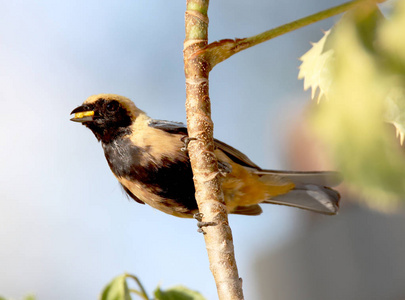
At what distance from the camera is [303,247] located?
572 cm

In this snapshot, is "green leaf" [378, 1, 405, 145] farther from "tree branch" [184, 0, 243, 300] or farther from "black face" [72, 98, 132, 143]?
"black face" [72, 98, 132, 143]

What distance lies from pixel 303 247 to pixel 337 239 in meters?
0.56

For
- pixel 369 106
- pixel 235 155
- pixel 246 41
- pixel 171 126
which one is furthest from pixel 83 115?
pixel 369 106

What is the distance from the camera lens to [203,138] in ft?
3.36

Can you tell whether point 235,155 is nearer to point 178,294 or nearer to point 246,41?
point 178,294

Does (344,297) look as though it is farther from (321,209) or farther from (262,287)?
(321,209)

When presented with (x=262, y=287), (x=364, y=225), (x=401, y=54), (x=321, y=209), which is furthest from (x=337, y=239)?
(x=401, y=54)

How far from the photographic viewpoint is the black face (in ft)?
6.33

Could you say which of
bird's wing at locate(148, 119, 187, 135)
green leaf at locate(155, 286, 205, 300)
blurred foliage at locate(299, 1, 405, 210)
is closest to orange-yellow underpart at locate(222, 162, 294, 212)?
bird's wing at locate(148, 119, 187, 135)

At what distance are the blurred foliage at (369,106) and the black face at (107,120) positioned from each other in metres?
1.25

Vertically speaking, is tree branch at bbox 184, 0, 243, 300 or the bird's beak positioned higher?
the bird's beak

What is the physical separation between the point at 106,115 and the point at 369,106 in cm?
144

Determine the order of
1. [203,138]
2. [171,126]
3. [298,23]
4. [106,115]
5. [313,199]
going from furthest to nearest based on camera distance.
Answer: [313,199] → [106,115] → [171,126] → [203,138] → [298,23]

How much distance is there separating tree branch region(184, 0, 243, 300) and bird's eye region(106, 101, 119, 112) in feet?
3.34
